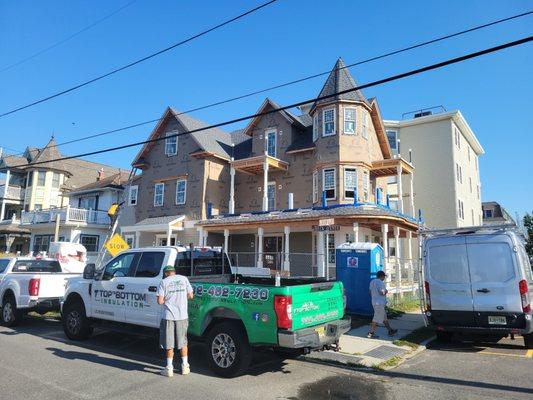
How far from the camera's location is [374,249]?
502 inches

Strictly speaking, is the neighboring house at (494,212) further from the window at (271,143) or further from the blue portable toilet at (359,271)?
the blue portable toilet at (359,271)

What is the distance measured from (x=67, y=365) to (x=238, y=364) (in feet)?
10.1

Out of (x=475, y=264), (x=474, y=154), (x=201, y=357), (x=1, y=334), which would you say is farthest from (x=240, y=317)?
(x=474, y=154)

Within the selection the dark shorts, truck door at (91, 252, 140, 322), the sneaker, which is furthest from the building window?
the sneaker

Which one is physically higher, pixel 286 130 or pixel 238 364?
pixel 286 130

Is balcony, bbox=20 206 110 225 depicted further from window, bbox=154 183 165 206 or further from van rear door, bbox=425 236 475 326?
van rear door, bbox=425 236 475 326

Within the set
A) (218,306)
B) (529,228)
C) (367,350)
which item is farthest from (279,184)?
(529,228)

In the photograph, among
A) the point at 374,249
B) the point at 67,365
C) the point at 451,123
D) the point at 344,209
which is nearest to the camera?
the point at 67,365

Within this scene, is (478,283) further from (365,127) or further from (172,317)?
(365,127)

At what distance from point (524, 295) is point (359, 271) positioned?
4981mm

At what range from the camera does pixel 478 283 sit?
8.84 meters

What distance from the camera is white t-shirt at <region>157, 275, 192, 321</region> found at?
6.84 meters

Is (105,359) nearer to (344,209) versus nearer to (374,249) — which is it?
(374,249)

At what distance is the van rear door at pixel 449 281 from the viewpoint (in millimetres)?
8852
